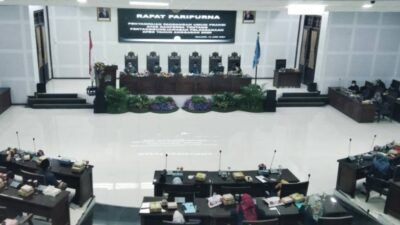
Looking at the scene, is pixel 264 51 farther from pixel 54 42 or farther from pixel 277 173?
pixel 277 173

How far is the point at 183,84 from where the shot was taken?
14984mm

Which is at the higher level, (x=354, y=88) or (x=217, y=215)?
(x=354, y=88)

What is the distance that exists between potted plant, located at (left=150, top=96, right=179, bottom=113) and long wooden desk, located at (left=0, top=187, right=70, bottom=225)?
Answer: 738cm

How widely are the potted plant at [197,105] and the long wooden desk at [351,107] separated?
5161 mm

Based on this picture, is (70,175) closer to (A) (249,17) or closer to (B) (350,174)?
(B) (350,174)

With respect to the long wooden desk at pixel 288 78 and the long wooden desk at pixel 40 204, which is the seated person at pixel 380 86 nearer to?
the long wooden desk at pixel 288 78

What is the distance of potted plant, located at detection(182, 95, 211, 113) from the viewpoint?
46.0 feet

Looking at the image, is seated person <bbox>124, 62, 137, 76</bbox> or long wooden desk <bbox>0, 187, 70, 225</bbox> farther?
seated person <bbox>124, 62, 137, 76</bbox>

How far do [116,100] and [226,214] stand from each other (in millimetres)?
8447

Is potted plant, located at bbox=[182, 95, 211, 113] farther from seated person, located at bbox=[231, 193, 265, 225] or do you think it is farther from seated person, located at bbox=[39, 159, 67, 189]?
seated person, located at bbox=[231, 193, 265, 225]

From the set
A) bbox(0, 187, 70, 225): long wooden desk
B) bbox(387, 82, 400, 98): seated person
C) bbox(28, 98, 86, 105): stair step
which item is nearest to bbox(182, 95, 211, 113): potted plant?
bbox(28, 98, 86, 105): stair step

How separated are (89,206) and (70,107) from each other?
23.7ft

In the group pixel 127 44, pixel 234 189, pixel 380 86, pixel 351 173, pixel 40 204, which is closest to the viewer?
pixel 40 204

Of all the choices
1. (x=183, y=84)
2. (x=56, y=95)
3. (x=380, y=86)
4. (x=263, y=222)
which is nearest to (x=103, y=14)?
(x=56, y=95)
